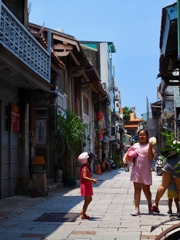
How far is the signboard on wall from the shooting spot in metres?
13.4

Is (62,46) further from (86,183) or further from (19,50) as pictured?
(86,183)

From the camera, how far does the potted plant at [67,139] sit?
1775 cm

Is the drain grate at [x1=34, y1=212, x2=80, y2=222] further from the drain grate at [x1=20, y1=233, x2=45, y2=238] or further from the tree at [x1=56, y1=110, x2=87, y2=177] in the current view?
the tree at [x1=56, y1=110, x2=87, y2=177]

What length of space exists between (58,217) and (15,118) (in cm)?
545

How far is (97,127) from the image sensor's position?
115 feet

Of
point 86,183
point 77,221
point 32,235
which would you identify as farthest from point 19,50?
point 32,235

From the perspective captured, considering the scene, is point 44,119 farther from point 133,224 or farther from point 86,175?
point 133,224

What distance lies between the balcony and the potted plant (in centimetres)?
444

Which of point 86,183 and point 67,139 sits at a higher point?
point 67,139

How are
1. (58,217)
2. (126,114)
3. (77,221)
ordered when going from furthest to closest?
(126,114) → (58,217) → (77,221)

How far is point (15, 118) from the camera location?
13742mm

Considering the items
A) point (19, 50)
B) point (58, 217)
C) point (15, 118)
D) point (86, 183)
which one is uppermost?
point (19, 50)

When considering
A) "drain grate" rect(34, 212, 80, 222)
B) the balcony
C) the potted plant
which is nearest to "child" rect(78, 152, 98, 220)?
"drain grate" rect(34, 212, 80, 222)

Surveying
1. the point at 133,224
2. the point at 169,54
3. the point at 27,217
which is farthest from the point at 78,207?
the point at 169,54
